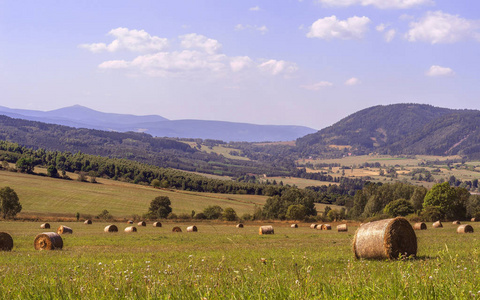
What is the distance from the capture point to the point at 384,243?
1848cm

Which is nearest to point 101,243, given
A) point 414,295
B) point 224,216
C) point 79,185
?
point 414,295

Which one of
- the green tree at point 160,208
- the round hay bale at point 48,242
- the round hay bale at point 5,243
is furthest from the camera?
the green tree at point 160,208

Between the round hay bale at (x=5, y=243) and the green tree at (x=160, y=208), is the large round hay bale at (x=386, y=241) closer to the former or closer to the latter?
the round hay bale at (x=5, y=243)


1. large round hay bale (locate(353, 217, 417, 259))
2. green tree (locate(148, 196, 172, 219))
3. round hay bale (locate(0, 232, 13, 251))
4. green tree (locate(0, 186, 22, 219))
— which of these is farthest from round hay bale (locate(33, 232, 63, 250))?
green tree (locate(148, 196, 172, 219))

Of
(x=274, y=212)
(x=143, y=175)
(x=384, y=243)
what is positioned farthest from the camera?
(x=143, y=175)

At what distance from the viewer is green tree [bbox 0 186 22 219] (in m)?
68.7

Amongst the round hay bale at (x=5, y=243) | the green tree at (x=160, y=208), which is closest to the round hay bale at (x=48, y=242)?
the round hay bale at (x=5, y=243)

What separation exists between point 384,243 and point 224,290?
14.9 m

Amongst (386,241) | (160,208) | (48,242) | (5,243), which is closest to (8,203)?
(160,208)

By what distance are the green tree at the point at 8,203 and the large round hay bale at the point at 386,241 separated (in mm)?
67169

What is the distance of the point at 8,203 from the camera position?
6931 cm

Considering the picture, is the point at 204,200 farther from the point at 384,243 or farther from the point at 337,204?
the point at 384,243

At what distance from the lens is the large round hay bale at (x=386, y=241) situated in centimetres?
1858

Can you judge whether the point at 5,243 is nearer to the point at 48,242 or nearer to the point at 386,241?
the point at 48,242
